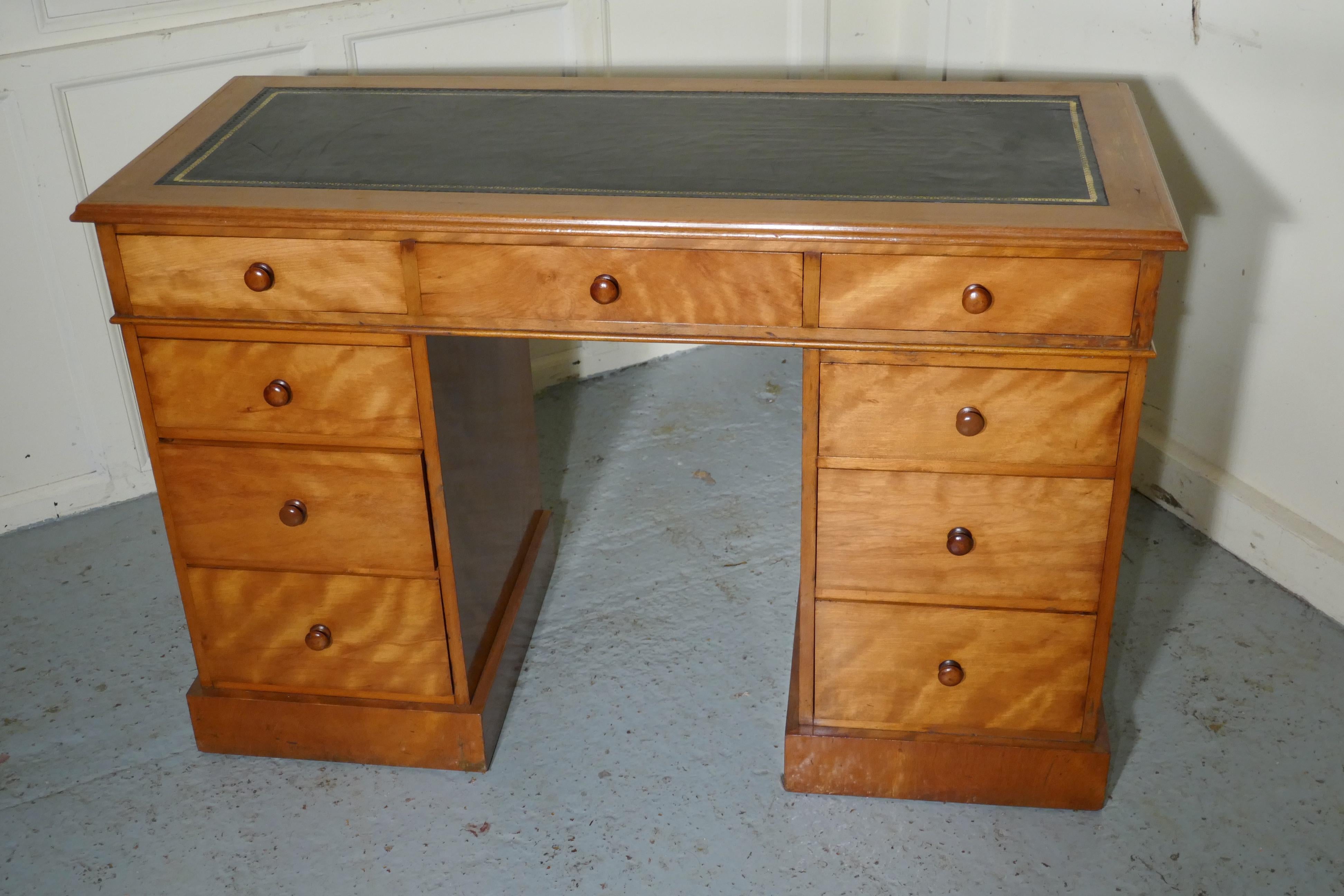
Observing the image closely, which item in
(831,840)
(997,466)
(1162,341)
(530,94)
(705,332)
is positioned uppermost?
(530,94)

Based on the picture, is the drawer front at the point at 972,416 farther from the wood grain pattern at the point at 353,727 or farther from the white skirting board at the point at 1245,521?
the white skirting board at the point at 1245,521

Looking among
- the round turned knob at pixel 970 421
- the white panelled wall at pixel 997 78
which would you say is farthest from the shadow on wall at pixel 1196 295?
the round turned knob at pixel 970 421

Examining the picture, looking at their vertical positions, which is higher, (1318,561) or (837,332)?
(837,332)

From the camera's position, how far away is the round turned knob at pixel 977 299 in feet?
5.79

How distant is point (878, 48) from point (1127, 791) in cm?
203

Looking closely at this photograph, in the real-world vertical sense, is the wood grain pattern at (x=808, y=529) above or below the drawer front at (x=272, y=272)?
below

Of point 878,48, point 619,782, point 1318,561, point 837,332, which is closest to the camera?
point 837,332

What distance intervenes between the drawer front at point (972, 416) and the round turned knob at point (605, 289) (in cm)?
32

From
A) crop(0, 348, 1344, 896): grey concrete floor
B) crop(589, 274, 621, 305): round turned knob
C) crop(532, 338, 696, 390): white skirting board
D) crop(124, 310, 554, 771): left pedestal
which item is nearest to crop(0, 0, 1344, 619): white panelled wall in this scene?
crop(0, 348, 1344, 896): grey concrete floor

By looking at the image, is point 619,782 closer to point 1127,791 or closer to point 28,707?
point 1127,791

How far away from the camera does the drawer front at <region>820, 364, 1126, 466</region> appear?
1837mm

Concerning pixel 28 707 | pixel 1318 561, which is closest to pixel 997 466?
pixel 1318 561

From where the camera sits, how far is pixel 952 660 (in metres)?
2.06

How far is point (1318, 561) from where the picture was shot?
254cm
